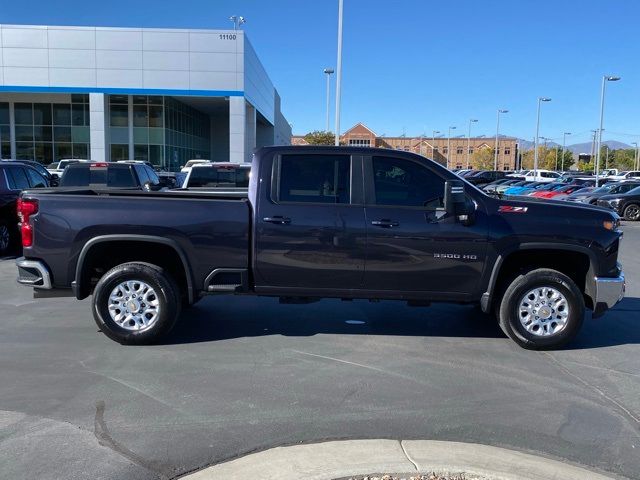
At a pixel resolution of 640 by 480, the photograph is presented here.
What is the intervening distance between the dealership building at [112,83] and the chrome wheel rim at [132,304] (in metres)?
33.1

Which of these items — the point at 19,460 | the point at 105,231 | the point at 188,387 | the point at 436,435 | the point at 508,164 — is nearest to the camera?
the point at 19,460

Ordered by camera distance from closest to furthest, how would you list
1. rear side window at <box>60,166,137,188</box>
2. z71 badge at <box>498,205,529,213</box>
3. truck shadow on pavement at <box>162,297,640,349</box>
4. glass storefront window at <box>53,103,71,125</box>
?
z71 badge at <box>498,205,529,213</box>
truck shadow on pavement at <box>162,297,640,349</box>
rear side window at <box>60,166,137,188</box>
glass storefront window at <box>53,103,71,125</box>

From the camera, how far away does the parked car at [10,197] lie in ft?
39.2

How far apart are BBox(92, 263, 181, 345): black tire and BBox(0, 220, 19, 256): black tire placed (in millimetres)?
7276

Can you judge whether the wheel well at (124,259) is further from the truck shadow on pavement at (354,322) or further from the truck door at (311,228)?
the truck door at (311,228)

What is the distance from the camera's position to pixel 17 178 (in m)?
12.5

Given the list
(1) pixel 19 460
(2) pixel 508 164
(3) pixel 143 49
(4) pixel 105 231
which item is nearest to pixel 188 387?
(1) pixel 19 460

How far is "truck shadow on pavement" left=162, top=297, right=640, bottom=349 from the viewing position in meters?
6.78

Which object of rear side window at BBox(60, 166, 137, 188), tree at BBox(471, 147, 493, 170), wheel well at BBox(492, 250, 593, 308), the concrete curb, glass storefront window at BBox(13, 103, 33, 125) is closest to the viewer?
the concrete curb

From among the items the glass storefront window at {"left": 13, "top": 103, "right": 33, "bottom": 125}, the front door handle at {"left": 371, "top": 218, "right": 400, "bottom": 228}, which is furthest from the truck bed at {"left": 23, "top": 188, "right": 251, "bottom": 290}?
the glass storefront window at {"left": 13, "top": 103, "right": 33, "bottom": 125}

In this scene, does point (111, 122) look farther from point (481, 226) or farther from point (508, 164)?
point (508, 164)

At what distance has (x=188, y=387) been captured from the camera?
506 cm

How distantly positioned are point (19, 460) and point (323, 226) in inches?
134

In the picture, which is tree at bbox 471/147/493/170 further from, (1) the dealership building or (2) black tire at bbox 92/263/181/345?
(2) black tire at bbox 92/263/181/345
